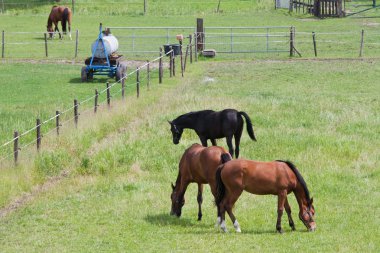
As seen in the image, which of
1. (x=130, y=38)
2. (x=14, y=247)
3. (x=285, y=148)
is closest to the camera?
(x=14, y=247)

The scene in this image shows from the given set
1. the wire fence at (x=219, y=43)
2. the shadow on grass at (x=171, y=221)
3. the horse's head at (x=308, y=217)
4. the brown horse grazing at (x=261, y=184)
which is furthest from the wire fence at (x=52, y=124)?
the wire fence at (x=219, y=43)

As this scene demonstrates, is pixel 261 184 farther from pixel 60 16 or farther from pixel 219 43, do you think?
pixel 60 16

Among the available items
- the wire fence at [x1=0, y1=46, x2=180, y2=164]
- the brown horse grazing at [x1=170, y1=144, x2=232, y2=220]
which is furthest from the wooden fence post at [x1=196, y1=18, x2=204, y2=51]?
the brown horse grazing at [x1=170, y1=144, x2=232, y2=220]

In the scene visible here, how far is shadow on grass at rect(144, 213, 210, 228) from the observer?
40.7 ft

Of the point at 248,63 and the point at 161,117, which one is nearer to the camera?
the point at 161,117

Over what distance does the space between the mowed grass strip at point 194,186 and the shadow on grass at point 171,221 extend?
0.02 metres

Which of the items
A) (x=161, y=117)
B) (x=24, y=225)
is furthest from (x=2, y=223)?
(x=161, y=117)

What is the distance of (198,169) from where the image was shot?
12.4 meters

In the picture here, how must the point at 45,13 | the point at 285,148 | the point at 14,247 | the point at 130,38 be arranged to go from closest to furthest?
the point at 14,247 → the point at 285,148 → the point at 130,38 → the point at 45,13

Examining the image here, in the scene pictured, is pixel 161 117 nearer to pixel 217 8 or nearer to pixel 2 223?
pixel 2 223

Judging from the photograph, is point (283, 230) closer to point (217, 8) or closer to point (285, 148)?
point (285, 148)

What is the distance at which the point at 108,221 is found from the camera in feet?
41.4

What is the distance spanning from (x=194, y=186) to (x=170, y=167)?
130 centimetres

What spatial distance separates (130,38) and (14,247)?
33.8 meters
